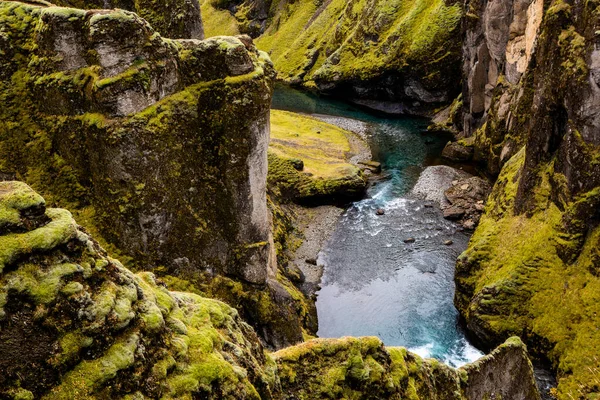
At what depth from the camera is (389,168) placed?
70250 millimetres

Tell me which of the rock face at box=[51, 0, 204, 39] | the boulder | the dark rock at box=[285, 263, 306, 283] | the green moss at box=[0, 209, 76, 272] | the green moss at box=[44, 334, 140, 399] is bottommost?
the dark rock at box=[285, 263, 306, 283]

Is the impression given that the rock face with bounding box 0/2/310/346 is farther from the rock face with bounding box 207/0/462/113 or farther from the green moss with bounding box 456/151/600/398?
the rock face with bounding box 207/0/462/113

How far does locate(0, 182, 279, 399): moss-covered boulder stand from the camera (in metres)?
8.20

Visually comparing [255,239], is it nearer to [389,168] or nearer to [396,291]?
[396,291]

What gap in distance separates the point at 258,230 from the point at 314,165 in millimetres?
38847

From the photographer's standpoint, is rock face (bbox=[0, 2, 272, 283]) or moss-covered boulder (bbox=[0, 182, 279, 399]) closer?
moss-covered boulder (bbox=[0, 182, 279, 399])

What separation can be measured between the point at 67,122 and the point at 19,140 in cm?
269

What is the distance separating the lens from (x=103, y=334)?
29.6 ft

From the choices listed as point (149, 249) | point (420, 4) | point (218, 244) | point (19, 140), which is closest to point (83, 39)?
point (19, 140)

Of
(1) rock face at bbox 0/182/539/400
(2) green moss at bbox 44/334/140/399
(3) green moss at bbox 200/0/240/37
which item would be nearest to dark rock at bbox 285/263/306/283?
(1) rock face at bbox 0/182/539/400

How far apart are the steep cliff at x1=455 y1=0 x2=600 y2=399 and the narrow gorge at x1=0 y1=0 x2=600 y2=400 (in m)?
0.16

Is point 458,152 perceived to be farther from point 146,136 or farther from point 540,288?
point 146,136

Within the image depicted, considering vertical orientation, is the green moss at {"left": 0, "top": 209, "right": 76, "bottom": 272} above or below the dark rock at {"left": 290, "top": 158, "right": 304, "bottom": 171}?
above

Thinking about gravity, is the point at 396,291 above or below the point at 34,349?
below
